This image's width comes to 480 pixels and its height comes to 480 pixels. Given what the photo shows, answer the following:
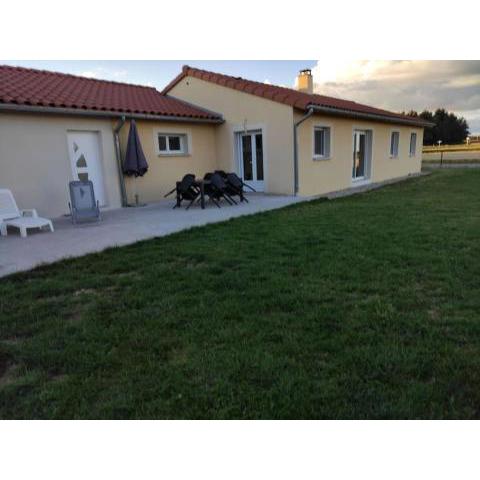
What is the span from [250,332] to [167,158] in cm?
1005

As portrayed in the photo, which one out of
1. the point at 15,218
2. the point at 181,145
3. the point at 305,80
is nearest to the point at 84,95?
the point at 181,145

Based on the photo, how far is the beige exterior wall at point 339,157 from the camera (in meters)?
12.4

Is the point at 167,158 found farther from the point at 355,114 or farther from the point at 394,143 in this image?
the point at 394,143

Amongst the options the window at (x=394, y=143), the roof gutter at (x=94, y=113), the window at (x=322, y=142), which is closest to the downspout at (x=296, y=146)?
the window at (x=322, y=142)

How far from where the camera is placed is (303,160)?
1227cm

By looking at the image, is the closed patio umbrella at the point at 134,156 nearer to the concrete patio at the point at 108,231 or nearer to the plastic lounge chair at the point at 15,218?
the concrete patio at the point at 108,231

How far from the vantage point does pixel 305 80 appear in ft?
61.1

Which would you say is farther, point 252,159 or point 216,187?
point 252,159
